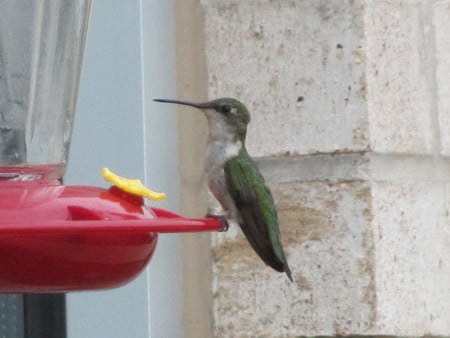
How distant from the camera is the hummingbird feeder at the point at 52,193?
6.86 feet

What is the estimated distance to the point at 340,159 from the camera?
10.4ft

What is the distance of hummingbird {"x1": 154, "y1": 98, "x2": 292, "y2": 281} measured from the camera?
3107mm

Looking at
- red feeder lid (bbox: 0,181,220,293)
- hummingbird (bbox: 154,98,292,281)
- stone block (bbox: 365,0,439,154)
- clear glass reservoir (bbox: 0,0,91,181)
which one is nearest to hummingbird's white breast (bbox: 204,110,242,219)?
hummingbird (bbox: 154,98,292,281)

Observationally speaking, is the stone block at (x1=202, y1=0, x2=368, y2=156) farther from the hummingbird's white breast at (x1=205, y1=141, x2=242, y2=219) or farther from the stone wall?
the hummingbird's white breast at (x1=205, y1=141, x2=242, y2=219)

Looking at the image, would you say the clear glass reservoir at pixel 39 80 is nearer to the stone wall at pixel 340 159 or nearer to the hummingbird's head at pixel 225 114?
the hummingbird's head at pixel 225 114

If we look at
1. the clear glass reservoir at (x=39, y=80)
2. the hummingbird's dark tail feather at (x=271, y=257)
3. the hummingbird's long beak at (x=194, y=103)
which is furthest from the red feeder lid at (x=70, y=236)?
the hummingbird's long beak at (x=194, y=103)

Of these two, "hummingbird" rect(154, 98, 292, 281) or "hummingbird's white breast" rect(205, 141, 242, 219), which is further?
"hummingbird's white breast" rect(205, 141, 242, 219)

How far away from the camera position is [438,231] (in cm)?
331

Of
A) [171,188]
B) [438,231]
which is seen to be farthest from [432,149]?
[171,188]

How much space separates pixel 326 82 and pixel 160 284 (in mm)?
615

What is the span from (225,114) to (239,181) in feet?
0.84

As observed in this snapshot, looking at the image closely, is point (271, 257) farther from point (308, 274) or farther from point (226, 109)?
point (226, 109)

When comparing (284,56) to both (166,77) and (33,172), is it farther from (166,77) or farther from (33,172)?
(33,172)

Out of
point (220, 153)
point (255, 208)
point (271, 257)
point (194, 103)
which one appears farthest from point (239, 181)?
point (271, 257)
